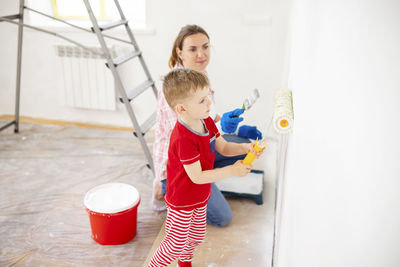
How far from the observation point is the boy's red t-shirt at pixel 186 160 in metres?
1.14

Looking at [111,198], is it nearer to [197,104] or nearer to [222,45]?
[197,104]

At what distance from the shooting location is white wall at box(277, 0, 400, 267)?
401mm

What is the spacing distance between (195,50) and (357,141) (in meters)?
1.37

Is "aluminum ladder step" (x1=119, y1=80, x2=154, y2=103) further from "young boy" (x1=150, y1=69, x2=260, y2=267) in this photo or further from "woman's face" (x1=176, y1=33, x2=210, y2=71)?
"young boy" (x1=150, y1=69, x2=260, y2=267)

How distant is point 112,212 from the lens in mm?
1553

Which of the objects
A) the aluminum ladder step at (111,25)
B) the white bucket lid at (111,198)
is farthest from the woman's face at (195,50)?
the white bucket lid at (111,198)

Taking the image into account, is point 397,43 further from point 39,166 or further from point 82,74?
point 82,74

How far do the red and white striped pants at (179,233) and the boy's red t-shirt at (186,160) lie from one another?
5 cm

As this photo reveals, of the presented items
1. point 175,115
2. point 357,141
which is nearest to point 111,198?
point 175,115

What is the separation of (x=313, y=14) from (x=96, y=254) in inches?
56.4

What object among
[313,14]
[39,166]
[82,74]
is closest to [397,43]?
[313,14]

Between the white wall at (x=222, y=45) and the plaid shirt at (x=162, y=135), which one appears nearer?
the plaid shirt at (x=162, y=135)

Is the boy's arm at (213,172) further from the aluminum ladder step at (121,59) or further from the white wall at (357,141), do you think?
the aluminum ladder step at (121,59)

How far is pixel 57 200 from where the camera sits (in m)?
2.05
